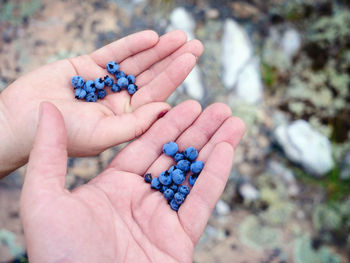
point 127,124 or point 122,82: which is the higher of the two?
point 122,82

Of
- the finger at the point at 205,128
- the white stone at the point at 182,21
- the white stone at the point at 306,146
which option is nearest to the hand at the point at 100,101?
the finger at the point at 205,128

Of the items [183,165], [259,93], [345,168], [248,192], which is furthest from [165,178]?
[345,168]

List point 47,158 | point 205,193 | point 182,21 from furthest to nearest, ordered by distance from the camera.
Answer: point 182,21 → point 205,193 → point 47,158

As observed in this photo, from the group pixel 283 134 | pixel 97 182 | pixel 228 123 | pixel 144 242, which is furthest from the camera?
pixel 283 134

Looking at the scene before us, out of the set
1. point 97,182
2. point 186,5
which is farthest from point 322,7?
point 97,182

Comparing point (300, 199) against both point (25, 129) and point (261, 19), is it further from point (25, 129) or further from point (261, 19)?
point (25, 129)

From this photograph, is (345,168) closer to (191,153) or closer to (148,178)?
(191,153)

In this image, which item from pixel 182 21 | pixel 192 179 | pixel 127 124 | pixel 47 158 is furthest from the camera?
pixel 182 21
